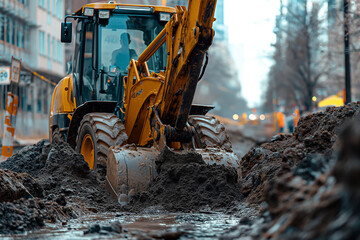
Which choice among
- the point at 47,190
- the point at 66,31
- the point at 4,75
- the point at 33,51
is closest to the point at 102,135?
the point at 47,190

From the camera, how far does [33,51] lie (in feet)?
152

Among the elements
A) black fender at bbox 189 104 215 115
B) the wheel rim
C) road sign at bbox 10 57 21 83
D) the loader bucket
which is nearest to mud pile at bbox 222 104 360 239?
the loader bucket


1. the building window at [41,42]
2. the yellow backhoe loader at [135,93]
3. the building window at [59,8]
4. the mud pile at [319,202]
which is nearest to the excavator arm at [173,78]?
the yellow backhoe loader at [135,93]

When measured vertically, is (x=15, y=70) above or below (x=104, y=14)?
below

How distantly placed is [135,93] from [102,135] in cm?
87

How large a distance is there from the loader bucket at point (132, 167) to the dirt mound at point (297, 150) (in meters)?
0.57

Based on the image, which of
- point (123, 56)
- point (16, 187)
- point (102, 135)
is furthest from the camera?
point (123, 56)

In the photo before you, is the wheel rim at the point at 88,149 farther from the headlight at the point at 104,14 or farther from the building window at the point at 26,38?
the building window at the point at 26,38

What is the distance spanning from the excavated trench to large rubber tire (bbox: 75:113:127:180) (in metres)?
0.26

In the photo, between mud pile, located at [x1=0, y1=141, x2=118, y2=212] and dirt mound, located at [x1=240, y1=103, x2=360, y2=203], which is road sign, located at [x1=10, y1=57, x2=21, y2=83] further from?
dirt mound, located at [x1=240, y1=103, x2=360, y2=203]

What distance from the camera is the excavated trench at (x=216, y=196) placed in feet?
9.51

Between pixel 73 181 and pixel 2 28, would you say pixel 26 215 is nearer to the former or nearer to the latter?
pixel 73 181

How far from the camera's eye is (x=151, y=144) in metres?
9.08

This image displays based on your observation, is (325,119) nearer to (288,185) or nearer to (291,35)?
(288,185)
